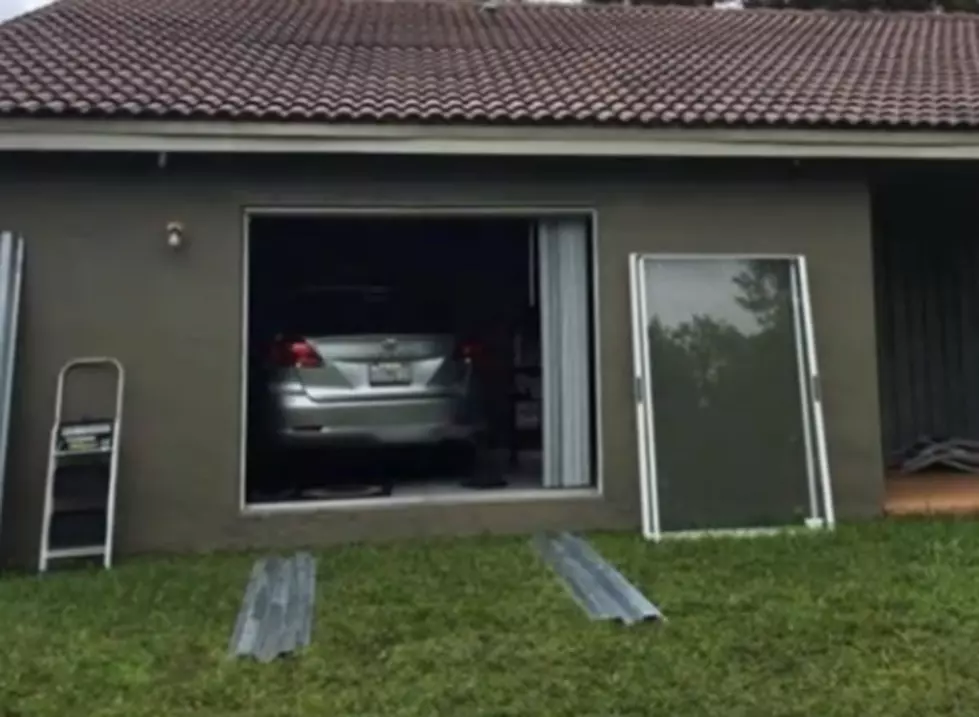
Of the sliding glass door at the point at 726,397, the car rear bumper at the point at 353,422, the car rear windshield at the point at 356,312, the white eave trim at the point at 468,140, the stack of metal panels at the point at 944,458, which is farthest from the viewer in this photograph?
the stack of metal panels at the point at 944,458

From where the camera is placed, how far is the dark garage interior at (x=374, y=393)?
289 inches

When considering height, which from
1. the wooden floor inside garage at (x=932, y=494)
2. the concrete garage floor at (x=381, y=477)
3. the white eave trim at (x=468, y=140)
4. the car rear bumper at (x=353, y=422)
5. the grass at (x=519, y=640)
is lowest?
the grass at (x=519, y=640)

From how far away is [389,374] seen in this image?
743 cm

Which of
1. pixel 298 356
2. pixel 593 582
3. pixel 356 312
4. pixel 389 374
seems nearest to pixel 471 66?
pixel 356 312

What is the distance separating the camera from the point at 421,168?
723 centimetres

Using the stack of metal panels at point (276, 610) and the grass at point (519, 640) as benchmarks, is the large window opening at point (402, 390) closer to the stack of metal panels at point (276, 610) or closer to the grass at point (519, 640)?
the stack of metal panels at point (276, 610)

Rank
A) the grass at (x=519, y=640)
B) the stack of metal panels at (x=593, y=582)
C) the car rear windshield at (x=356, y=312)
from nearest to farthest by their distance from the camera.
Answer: the grass at (x=519, y=640), the stack of metal panels at (x=593, y=582), the car rear windshield at (x=356, y=312)

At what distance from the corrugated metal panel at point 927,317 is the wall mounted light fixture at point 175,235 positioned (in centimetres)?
731

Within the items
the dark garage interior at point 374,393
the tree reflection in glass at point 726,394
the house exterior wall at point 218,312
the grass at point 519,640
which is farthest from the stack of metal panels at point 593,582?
the dark garage interior at point 374,393

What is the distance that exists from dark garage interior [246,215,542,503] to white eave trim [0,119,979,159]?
69 centimetres

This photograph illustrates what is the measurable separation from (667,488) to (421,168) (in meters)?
2.90

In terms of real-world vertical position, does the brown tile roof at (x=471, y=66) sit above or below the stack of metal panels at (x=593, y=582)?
above

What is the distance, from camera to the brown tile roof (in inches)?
278

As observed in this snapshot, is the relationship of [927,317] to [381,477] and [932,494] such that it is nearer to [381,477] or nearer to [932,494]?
[932,494]
